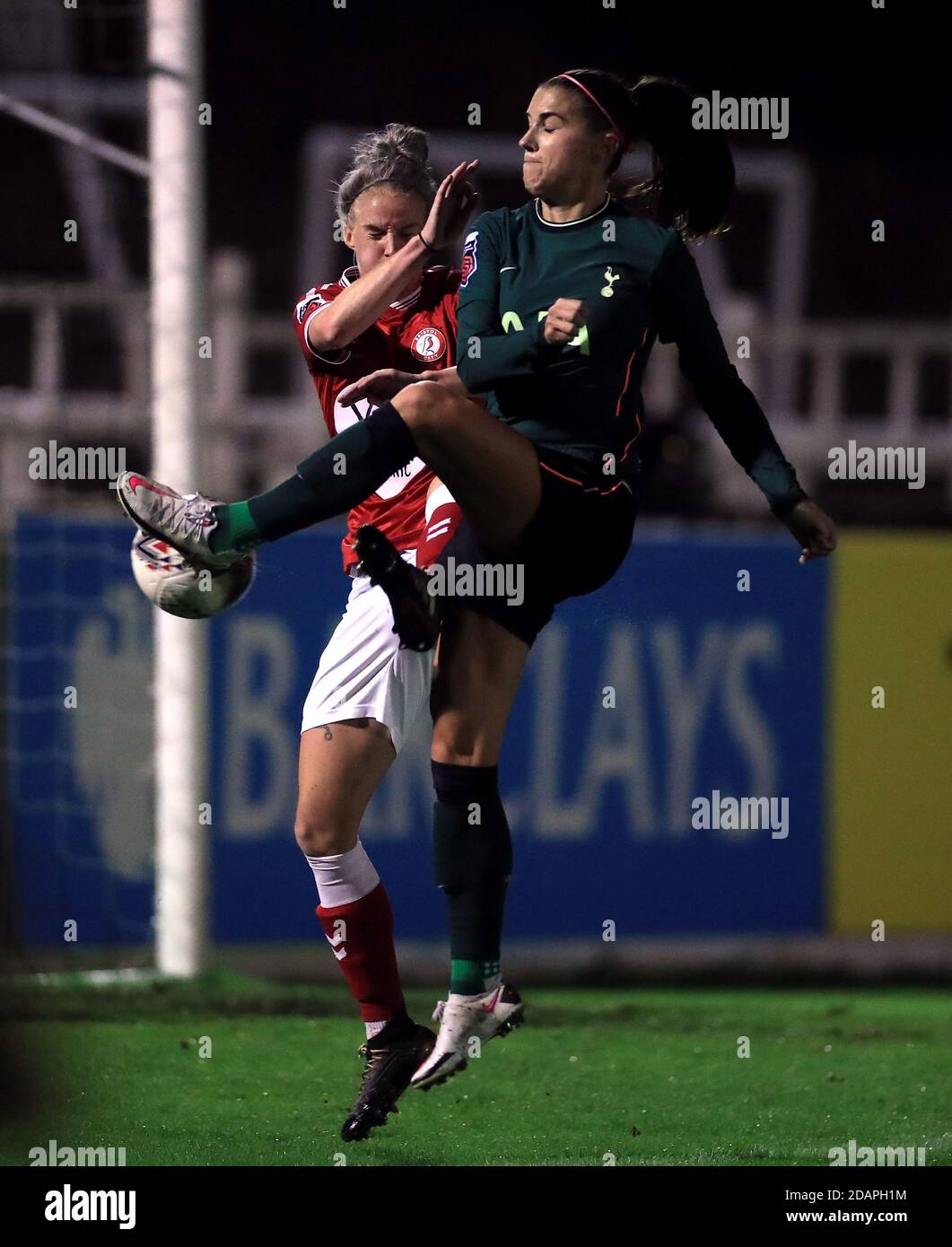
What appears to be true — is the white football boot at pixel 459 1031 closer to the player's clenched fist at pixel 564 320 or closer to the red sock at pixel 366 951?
the red sock at pixel 366 951

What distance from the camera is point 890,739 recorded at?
8.88 m

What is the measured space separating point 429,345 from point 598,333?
65 cm

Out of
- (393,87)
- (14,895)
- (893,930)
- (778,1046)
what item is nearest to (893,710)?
(893,930)

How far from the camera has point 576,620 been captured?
855 centimetres

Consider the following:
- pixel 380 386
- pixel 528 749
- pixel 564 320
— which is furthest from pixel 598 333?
pixel 528 749

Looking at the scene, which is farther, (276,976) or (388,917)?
(276,976)

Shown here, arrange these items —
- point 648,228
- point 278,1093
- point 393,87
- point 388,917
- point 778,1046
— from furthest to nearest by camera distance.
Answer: point 393,87, point 778,1046, point 278,1093, point 388,917, point 648,228

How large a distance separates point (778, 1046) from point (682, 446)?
394 centimetres

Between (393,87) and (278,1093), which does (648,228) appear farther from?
(393,87)

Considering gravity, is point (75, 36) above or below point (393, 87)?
below

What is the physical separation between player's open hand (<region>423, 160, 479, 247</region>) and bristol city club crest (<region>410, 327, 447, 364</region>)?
1.34ft

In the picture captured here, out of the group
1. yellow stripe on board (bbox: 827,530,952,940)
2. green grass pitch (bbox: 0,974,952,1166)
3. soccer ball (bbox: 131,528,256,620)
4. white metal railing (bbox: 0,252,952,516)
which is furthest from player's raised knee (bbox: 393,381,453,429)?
yellow stripe on board (bbox: 827,530,952,940)

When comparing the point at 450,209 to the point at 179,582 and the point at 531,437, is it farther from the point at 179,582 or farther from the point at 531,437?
the point at 179,582

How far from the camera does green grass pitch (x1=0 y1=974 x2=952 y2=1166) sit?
4.88m
